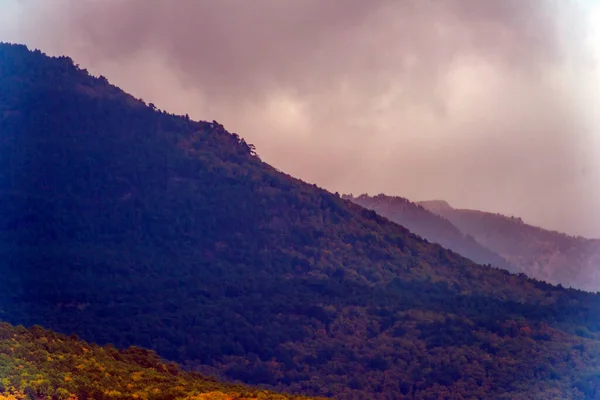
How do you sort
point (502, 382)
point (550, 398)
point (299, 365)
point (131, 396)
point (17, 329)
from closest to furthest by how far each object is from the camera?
point (131, 396) → point (17, 329) → point (550, 398) → point (502, 382) → point (299, 365)

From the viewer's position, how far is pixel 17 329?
101750 millimetres

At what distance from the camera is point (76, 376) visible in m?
91.6

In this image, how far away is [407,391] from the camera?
7416 inches

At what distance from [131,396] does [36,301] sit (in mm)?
110940

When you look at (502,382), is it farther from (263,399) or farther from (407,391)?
(263,399)

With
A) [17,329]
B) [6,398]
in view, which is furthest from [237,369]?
[6,398]

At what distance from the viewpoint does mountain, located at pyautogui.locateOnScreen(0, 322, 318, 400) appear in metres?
84.0

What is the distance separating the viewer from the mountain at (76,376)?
84000mm

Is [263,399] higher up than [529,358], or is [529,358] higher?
[529,358]

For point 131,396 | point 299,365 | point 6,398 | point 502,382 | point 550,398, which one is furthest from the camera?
point 299,365

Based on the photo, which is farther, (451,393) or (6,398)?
(451,393)

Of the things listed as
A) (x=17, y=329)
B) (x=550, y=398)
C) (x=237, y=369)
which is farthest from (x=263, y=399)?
(x=237, y=369)

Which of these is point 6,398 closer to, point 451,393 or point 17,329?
A: point 17,329

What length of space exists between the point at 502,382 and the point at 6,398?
392ft
